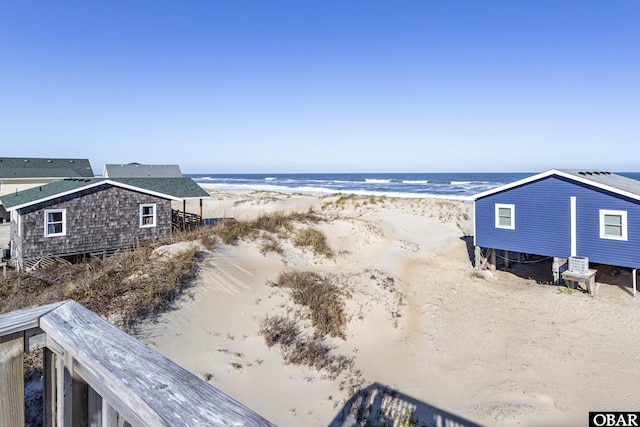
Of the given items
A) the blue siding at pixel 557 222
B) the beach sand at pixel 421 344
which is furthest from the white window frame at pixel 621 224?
the beach sand at pixel 421 344

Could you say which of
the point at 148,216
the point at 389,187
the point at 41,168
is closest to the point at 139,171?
the point at 41,168

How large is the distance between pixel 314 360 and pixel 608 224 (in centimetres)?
1328

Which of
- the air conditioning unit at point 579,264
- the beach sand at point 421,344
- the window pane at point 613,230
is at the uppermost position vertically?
the window pane at point 613,230

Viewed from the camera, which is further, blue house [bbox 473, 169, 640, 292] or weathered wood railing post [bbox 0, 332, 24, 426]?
blue house [bbox 473, 169, 640, 292]

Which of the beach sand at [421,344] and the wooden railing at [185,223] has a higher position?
the wooden railing at [185,223]

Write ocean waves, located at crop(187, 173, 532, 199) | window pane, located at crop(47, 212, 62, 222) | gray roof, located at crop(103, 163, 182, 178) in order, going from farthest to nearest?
ocean waves, located at crop(187, 173, 532, 199), gray roof, located at crop(103, 163, 182, 178), window pane, located at crop(47, 212, 62, 222)

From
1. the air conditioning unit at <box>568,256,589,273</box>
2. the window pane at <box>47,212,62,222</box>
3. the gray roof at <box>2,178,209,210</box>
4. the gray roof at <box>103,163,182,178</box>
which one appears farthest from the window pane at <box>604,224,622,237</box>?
the gray roof at <box>103,163,182,178</box>

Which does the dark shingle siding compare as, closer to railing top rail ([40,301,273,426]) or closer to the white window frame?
railing top rail ([40,301,273,426])

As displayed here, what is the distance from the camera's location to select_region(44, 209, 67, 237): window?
18.8 m

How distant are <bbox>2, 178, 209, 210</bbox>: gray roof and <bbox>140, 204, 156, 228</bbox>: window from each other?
81 cm

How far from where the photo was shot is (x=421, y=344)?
12.9 meters

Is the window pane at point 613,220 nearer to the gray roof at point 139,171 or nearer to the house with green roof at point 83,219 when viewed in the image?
the house with green roof at point 83,219

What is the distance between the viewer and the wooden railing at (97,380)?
148 cm

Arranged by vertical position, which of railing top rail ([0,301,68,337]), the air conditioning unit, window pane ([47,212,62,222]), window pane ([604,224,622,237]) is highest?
railing top rail ([0,301,68,337])
